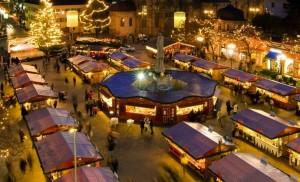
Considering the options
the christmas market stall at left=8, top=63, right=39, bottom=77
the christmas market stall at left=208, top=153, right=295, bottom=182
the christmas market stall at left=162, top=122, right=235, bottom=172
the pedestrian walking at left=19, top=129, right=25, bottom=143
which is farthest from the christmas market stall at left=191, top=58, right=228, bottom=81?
the christmas market stall at left=208, top=153, right=295, bottom=182

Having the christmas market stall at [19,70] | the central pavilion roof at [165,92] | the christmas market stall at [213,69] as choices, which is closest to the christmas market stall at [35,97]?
the central pavilion roof at [165,92]

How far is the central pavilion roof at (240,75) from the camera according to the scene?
44625mm

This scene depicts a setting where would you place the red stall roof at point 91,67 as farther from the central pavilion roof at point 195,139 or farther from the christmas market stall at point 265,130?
the central pavilion roof at point 195,139

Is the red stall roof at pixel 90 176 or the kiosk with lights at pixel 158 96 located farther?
the kiosk with lights at pixel 158 96

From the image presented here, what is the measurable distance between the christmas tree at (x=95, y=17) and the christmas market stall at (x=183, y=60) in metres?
23.5

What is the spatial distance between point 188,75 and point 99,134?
583 inches

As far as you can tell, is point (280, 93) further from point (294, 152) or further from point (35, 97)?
point (35, 97)

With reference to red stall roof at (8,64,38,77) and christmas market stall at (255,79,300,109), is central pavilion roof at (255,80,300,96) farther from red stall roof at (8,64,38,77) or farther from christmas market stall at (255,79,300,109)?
red stall roof at (8,64,38,77)

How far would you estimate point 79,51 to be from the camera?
63.3 m

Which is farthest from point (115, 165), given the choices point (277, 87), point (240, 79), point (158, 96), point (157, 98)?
point (240, 79)

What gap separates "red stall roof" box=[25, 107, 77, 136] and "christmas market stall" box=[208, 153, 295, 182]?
36.7 feet

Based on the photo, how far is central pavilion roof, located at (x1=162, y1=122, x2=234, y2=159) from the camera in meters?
27.0

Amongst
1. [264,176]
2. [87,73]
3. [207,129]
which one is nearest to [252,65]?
[87,73]

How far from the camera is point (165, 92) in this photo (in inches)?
1555
